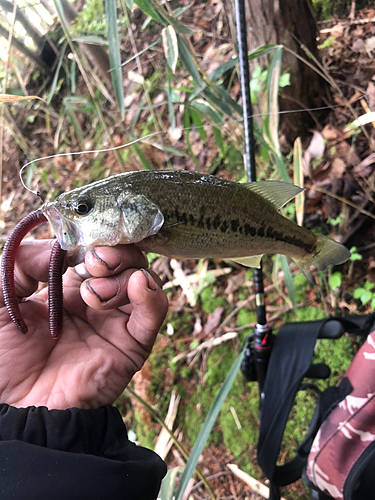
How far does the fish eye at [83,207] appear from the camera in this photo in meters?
1.06

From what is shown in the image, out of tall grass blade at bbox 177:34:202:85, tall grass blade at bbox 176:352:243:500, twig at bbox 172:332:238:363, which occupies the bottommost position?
twig at bbox 172:332:238:363

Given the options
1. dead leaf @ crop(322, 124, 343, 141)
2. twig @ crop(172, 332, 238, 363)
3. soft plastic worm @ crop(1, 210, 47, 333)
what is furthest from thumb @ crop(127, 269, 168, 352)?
dead leaf @ crop(322, 124, 343, 141)

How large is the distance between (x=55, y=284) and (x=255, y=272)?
0.95m

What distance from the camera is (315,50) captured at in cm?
261

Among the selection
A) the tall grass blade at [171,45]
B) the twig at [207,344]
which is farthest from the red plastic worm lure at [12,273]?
the twig at [207,344]

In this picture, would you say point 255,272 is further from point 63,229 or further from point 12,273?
point 12,273

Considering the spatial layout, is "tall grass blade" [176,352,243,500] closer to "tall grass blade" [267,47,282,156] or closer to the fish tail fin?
the fish tail fin

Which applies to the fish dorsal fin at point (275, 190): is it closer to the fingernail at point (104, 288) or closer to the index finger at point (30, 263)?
the fingernail at point (104, 288)

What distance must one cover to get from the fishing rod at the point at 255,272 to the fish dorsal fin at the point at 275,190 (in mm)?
277

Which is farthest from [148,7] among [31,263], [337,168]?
[337,168]

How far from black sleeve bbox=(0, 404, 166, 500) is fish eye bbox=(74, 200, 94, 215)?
2.13 ft

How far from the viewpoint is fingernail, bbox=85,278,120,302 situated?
3.49 feet

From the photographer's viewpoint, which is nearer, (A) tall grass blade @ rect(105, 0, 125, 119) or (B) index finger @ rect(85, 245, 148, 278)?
(B) index finger @ rect(85, 245, 148, 278)

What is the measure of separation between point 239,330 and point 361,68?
233 cm
